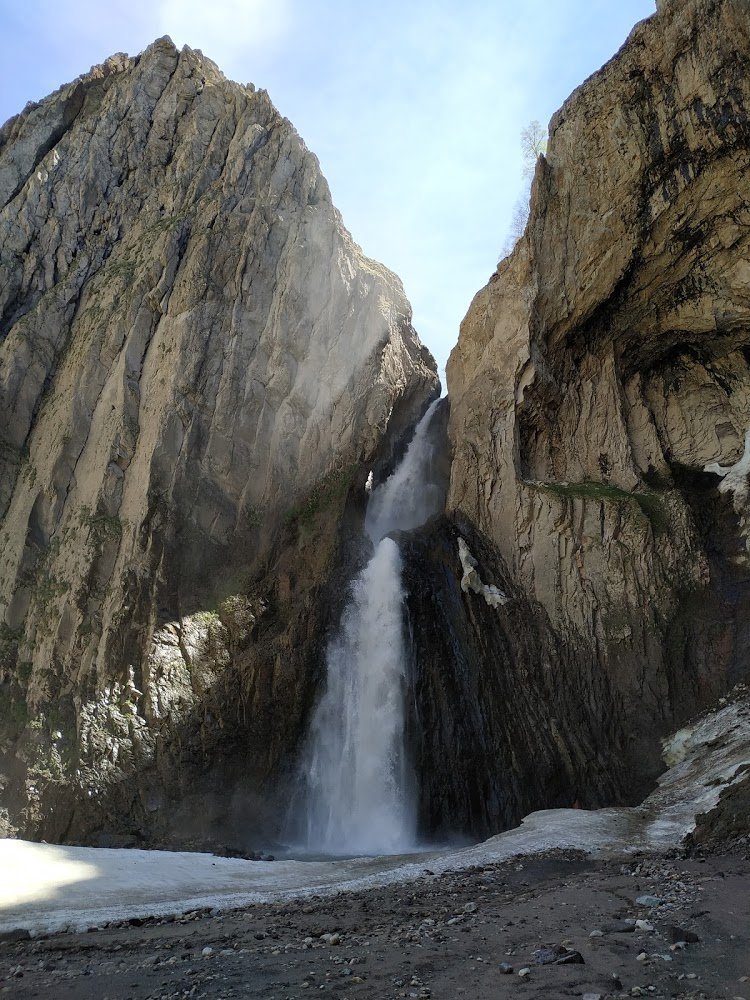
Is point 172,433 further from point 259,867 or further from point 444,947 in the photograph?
point 444,947

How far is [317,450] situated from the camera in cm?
2573

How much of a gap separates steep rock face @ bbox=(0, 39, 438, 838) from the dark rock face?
3.87 m

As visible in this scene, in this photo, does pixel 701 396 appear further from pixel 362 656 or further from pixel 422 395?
pixel 362 656

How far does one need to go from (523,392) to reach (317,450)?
25.5 ft

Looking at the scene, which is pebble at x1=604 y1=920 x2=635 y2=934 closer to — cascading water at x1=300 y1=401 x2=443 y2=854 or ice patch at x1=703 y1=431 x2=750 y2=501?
cascading water at x1=300 y1=401 x2=443 y2=854

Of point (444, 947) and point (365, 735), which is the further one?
point (365, 735)

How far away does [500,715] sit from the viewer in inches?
750

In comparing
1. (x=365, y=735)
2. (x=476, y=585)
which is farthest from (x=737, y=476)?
(x=365, y=735)

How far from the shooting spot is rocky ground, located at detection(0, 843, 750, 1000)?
4.47 m

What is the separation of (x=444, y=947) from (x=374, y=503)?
74.7 feet

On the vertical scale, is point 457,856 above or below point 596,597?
below

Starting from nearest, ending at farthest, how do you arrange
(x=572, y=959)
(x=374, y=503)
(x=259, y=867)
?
1. (x=572, y=959)
2. (x=259, y=867)
3. (x=374, y=503)

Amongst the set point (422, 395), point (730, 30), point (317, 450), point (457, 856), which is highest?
point (730, 30)

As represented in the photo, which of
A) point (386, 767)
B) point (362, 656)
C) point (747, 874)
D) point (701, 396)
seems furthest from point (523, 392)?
point (747, 874)
